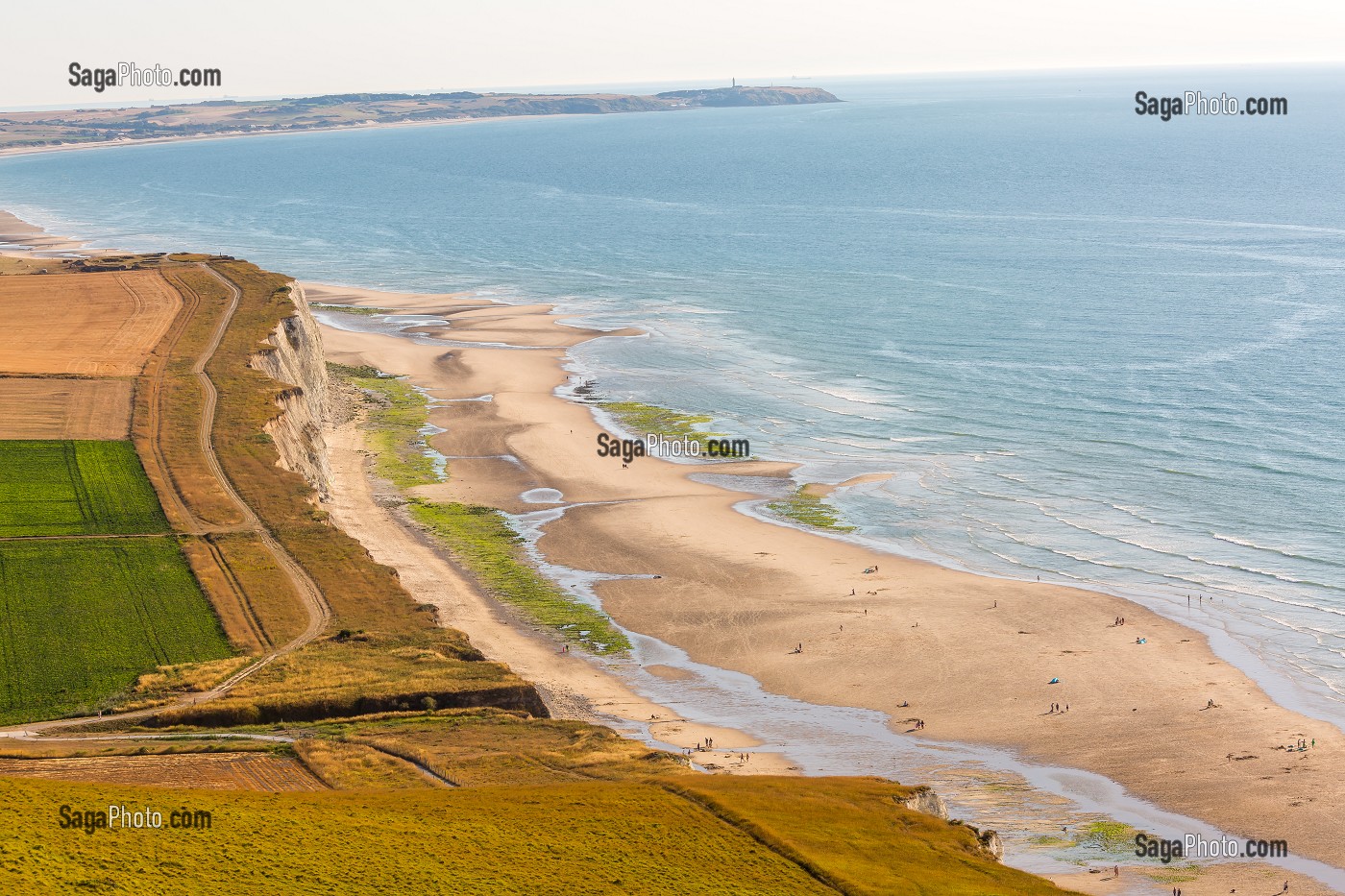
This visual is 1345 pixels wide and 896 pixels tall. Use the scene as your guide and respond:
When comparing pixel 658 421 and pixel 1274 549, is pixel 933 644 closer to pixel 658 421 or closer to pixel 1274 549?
pixel 1274 549

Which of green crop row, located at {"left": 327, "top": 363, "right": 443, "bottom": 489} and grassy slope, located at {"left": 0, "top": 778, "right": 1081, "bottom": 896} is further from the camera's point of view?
green crop row, located at {"left": 327, "top": 363, "right": 443, "bottom": 489}

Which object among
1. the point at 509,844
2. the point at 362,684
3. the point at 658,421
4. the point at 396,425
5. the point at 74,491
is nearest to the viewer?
the point at 509,844

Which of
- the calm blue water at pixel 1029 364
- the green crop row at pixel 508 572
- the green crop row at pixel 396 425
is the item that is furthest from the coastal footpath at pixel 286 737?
the calm blue water at pixel 1029 364

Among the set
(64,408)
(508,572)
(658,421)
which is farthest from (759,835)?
(64,408)

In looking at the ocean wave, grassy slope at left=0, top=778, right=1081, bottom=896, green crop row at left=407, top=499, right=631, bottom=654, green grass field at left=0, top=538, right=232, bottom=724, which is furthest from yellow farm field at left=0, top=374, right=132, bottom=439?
the ocean wave

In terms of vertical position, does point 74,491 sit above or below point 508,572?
above

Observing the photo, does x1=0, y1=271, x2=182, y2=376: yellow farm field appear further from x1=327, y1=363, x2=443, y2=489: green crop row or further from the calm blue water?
the calm blue water

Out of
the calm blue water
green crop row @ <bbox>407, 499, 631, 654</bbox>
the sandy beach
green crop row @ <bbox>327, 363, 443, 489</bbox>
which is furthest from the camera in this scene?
green crop row @ <bbox>327, 363, 443, 489</bbox>

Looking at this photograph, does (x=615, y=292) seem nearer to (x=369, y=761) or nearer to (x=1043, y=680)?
(x=1043, y=680)
